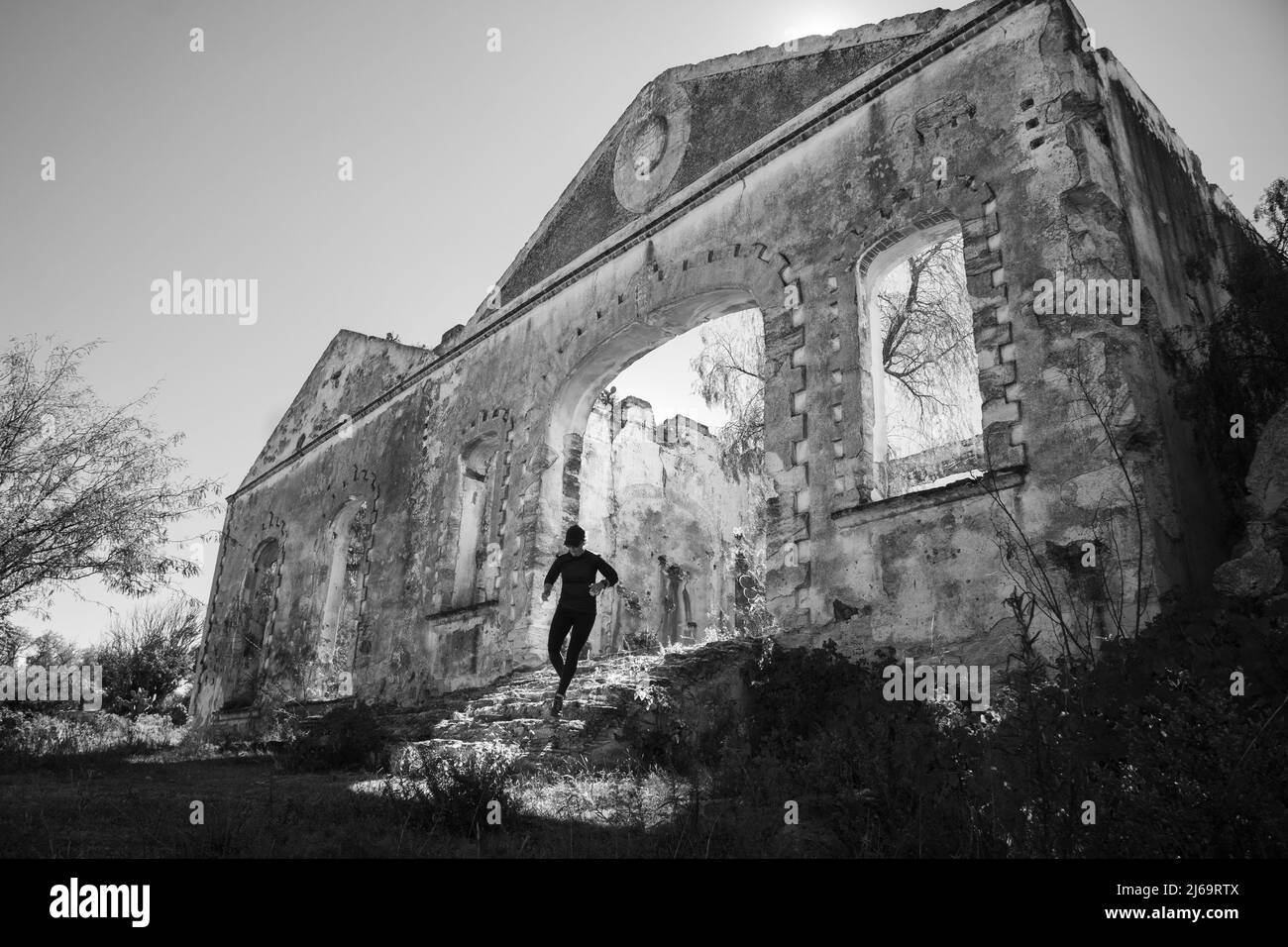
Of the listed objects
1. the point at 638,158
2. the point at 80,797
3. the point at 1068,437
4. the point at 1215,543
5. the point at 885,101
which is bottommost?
the point at 80,797

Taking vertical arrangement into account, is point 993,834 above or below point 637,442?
below

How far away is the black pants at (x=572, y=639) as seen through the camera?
8.27 metres

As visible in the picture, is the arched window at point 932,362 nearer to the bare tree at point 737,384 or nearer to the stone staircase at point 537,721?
the bare tree at point 737,384

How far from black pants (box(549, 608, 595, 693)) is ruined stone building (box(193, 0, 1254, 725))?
2.00m

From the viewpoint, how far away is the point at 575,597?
27.6 feet

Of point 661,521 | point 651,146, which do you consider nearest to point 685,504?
point 661,521

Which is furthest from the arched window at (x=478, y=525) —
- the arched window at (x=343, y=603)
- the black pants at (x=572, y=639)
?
the black pants at (x=572, y=639)

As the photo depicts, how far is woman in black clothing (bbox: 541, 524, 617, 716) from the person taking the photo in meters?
8.32

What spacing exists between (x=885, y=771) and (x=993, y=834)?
1059mm

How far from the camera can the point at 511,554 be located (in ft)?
42.6

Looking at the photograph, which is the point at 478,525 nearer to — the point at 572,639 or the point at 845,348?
the point at 572,639

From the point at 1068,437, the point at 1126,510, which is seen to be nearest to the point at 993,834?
the point at 1126,510
